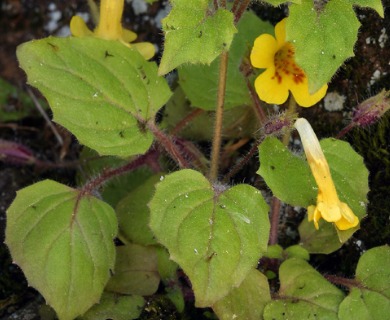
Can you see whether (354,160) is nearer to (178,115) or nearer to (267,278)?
(267,278)

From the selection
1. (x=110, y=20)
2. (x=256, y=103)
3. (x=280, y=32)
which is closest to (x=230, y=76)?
(x=256, y=103)

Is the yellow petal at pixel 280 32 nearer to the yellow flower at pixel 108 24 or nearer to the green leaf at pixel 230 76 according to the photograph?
the green leaf at pixel 230 76

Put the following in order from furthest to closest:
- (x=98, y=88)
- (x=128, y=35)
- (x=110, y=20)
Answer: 1. (x=128, y=35)
2. (x=110, y=20)
3. (x=98, y=88)

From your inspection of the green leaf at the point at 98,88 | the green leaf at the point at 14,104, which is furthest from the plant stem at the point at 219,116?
the green leaf at the point at 14,104

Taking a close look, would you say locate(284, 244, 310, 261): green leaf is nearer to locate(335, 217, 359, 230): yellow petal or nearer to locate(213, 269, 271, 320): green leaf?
locate(213, 269, 271, 320): green leaf

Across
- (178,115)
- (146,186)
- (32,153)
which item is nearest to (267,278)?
(146,186)

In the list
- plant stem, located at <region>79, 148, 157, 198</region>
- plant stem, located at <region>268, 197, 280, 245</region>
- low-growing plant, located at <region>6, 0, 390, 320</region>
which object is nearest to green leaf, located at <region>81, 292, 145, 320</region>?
low-growing plant, located at <region>6, 0, 390, 320</region>

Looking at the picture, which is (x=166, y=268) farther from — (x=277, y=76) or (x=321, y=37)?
(x=321, y=37)
